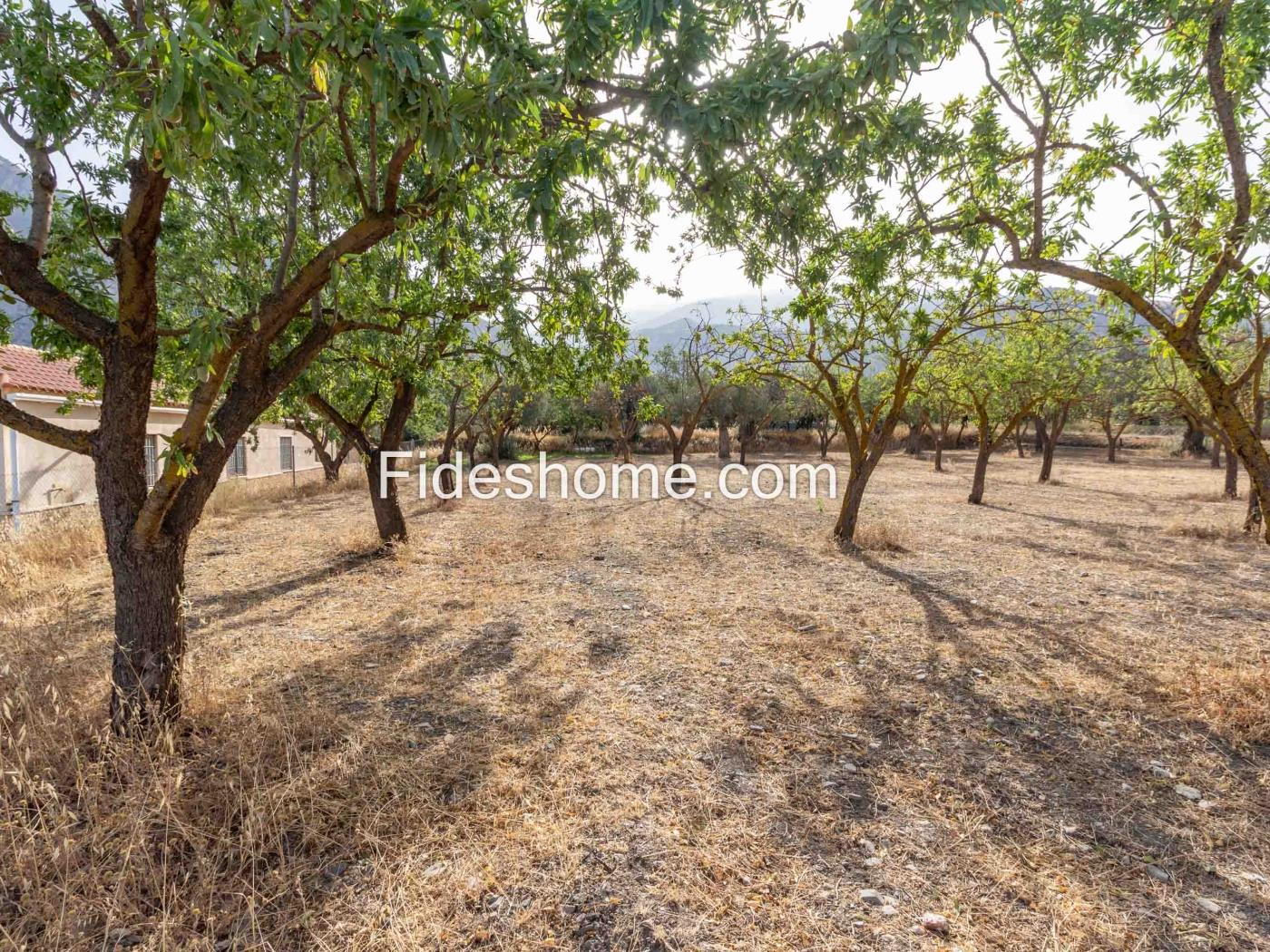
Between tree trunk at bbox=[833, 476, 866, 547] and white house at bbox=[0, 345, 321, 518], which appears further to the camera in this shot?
white house at bbox=[0, 345, 321, 518]

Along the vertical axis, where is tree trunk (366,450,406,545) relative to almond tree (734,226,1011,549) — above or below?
below

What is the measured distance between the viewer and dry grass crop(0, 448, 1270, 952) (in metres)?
2.31

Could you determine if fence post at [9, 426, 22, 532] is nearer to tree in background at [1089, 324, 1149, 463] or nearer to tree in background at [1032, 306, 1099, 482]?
tree in background at [1089, 324, 1149, 463]

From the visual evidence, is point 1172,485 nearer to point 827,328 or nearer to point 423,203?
point 827,328

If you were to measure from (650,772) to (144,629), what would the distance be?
130 inches

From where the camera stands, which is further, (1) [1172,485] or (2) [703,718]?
(1) [1172,485]

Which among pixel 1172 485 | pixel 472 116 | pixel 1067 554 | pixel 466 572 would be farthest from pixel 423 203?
pixel 1172 485

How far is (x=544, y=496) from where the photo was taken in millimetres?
17094

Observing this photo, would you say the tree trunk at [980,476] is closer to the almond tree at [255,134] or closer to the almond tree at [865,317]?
the almond tree at [865,317]

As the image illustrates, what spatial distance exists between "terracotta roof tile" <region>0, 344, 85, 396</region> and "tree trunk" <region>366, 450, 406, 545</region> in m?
6.63

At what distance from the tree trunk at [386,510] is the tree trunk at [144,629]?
5.80 m

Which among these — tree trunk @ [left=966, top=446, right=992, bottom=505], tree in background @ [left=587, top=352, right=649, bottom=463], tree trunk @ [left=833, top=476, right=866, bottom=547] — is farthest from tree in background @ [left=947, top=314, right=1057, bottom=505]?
tree in background @ [left=587, top=352, right=649, bottom=463]

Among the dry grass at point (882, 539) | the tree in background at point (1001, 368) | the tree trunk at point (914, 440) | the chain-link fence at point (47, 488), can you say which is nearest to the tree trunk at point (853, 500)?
the dry grass at point (882, 539)

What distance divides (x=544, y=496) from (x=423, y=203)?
1401 cm
